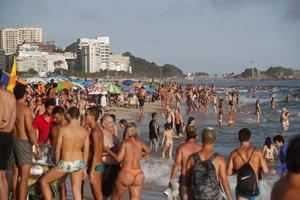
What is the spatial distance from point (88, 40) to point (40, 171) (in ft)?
641

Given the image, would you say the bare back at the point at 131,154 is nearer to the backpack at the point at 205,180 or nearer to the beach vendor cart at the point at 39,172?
the beach vendor cart at the point at 39,172

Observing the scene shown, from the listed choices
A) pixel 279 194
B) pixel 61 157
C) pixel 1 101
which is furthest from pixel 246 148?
pixel 279 194

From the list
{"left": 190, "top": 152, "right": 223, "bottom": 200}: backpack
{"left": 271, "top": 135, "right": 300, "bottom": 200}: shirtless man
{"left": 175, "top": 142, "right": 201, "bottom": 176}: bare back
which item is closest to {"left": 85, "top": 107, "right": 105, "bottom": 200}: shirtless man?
{"left": 175, "top": 142, "right": 201, "bottom": 176}: bare back

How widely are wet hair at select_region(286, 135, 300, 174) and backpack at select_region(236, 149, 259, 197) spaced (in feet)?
11.0

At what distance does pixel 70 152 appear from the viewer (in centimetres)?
624

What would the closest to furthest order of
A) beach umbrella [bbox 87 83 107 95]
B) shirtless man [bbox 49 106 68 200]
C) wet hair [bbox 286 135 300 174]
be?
wet hair [bbox 286 135 300 174], shirtless man [bbox 49 106 68 200], beach umbrella [bbox 87 83 107 95]

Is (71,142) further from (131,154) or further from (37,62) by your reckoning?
(37,62)

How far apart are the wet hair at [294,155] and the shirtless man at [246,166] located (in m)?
3.36

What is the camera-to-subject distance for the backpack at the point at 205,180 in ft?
17.3

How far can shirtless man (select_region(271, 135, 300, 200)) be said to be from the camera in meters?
2.84

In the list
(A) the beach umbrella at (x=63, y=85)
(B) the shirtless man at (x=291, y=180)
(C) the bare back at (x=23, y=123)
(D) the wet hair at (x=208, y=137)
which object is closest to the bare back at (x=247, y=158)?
(D) the wet hair at (x=208, y=137)

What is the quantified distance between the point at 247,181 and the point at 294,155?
346 centimetres

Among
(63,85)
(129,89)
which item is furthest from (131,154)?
(129,89)

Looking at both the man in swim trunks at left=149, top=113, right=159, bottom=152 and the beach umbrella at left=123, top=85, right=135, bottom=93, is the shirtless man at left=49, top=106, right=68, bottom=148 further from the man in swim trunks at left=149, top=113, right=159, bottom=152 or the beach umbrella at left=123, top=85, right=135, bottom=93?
the beach umbrella at left=123, top=85, right=135, bottom=93
